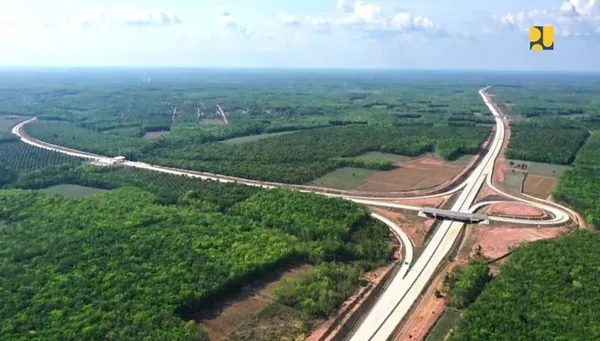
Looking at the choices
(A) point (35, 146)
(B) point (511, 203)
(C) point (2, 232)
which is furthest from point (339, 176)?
(A) point (35, 146)

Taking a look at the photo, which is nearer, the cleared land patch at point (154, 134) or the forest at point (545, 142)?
the forest at point (545, 142)

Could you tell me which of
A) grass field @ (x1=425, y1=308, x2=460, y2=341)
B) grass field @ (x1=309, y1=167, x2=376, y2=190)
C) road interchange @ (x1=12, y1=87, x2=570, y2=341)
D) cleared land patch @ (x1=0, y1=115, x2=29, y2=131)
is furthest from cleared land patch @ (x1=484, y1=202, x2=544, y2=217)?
cleared land patch @ (x1=0, y1=115, x2=29, y2=131)

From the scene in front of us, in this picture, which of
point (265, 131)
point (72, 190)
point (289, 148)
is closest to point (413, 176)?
point (289, 148)

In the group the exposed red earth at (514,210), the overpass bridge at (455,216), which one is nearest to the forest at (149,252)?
the overpass bridge at (455,216)

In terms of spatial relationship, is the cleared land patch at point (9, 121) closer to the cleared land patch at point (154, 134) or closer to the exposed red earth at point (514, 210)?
the cleared land patch at point (154, 134)

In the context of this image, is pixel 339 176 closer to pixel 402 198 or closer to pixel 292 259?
pixel 402 198

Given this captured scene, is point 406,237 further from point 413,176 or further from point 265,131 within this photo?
point 265,131

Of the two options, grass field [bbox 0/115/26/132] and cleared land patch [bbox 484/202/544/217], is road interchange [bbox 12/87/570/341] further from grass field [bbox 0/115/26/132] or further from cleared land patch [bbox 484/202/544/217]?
grass field [bbox 0/115/26/132]
